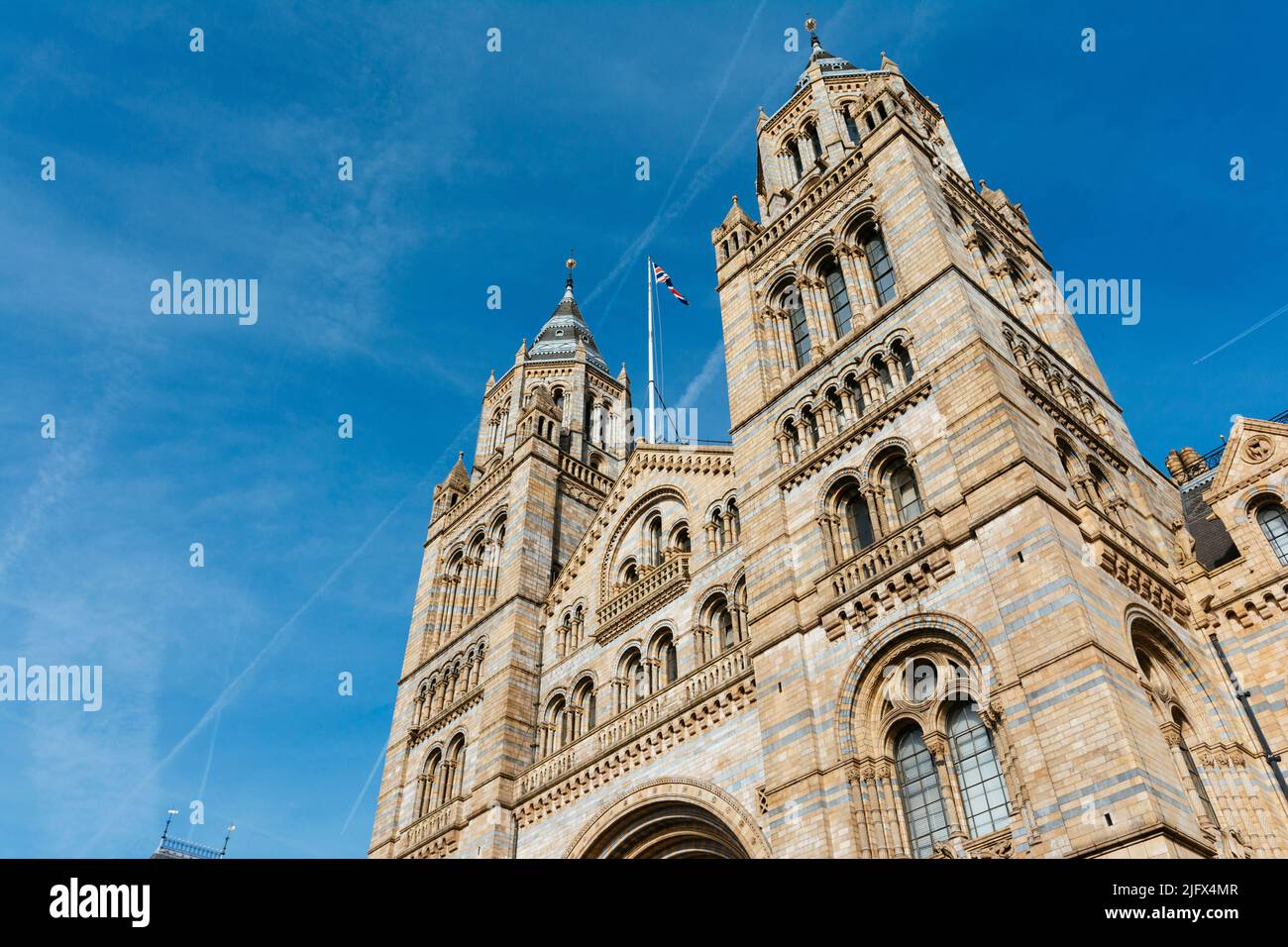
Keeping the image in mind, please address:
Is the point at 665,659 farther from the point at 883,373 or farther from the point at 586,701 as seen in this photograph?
the point at 883,373

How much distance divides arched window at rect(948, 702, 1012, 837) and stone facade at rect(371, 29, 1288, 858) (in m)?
0.06

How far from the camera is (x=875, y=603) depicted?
20.6 m

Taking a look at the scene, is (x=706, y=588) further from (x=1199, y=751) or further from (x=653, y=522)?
(x=1199, y=751)

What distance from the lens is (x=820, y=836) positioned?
1905 cm

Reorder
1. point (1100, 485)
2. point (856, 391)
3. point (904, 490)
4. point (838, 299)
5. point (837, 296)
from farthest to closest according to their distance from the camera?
point (837, 296)
point (838, 299)
point (856, 391)
point (1100, 485)
point (904, 490)

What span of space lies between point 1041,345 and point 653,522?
12906 mm

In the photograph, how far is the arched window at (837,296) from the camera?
89.0 ft

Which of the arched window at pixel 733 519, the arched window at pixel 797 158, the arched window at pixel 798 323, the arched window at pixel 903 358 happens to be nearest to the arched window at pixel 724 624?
the arched window at pixel 733 519

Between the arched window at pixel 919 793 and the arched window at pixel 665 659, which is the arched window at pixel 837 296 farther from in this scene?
the arched window at pixel 919 793

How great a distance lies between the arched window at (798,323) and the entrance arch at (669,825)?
11.9 meters

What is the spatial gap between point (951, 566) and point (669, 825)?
10.3 metres

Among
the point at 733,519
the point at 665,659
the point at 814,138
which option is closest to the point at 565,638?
the point at 665,659

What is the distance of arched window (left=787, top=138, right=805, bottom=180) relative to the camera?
3412 centimetres

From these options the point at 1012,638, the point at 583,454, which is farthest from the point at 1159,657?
the point at 583,454
